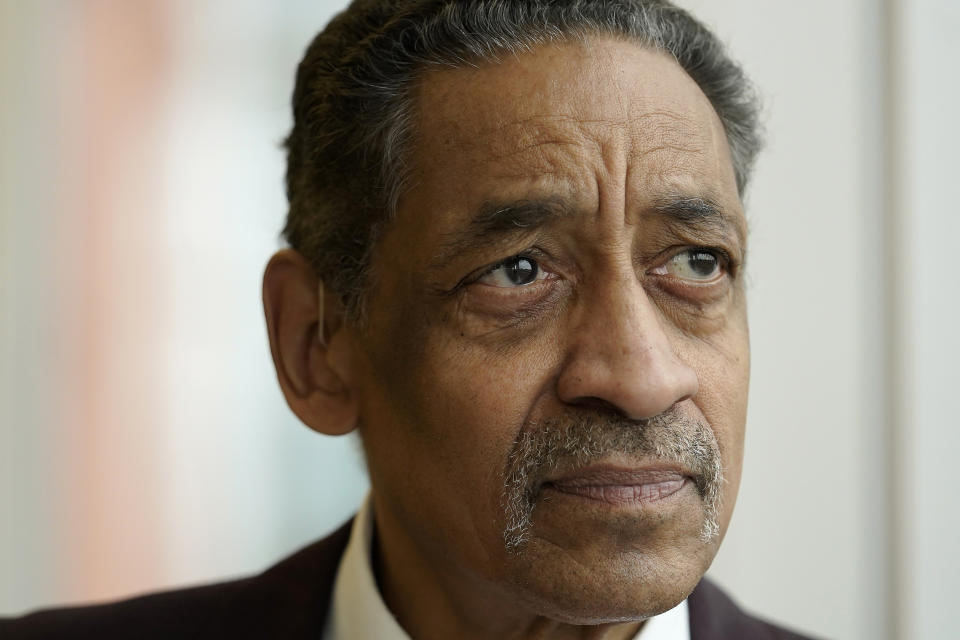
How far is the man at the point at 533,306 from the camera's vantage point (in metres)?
1.33

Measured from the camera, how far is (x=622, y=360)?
51.4 inches

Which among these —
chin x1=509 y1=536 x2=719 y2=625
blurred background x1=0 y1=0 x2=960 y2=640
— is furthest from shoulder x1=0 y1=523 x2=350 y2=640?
blurred background x1=0 y1=0 x2=960 y2=640

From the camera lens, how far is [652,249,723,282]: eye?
1.48m

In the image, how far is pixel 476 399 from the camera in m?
1.38

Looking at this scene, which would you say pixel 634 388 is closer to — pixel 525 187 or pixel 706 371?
pixel 706 371

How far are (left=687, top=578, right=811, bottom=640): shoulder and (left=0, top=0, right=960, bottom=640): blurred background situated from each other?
0.58 m

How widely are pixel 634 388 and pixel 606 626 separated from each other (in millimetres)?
471

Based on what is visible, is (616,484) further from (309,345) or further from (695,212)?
(309,345)

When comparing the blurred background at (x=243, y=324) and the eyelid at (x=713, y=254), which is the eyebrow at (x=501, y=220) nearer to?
the eyelid at (x=713, y=254)

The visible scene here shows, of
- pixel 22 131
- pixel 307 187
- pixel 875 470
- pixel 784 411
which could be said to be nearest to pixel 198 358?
pixel 22 131

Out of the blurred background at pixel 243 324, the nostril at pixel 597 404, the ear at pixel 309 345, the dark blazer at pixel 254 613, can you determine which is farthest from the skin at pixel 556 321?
the blurred background at pixel 243 324

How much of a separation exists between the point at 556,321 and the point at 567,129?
0.28m

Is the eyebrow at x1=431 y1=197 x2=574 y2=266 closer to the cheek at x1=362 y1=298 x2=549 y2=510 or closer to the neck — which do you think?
the cheek at x1=362 y1=298 x2=549 y2=510

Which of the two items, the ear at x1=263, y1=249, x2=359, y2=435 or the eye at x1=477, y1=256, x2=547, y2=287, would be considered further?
the ear at x1=263, y1=249, x2=359, y2=435
